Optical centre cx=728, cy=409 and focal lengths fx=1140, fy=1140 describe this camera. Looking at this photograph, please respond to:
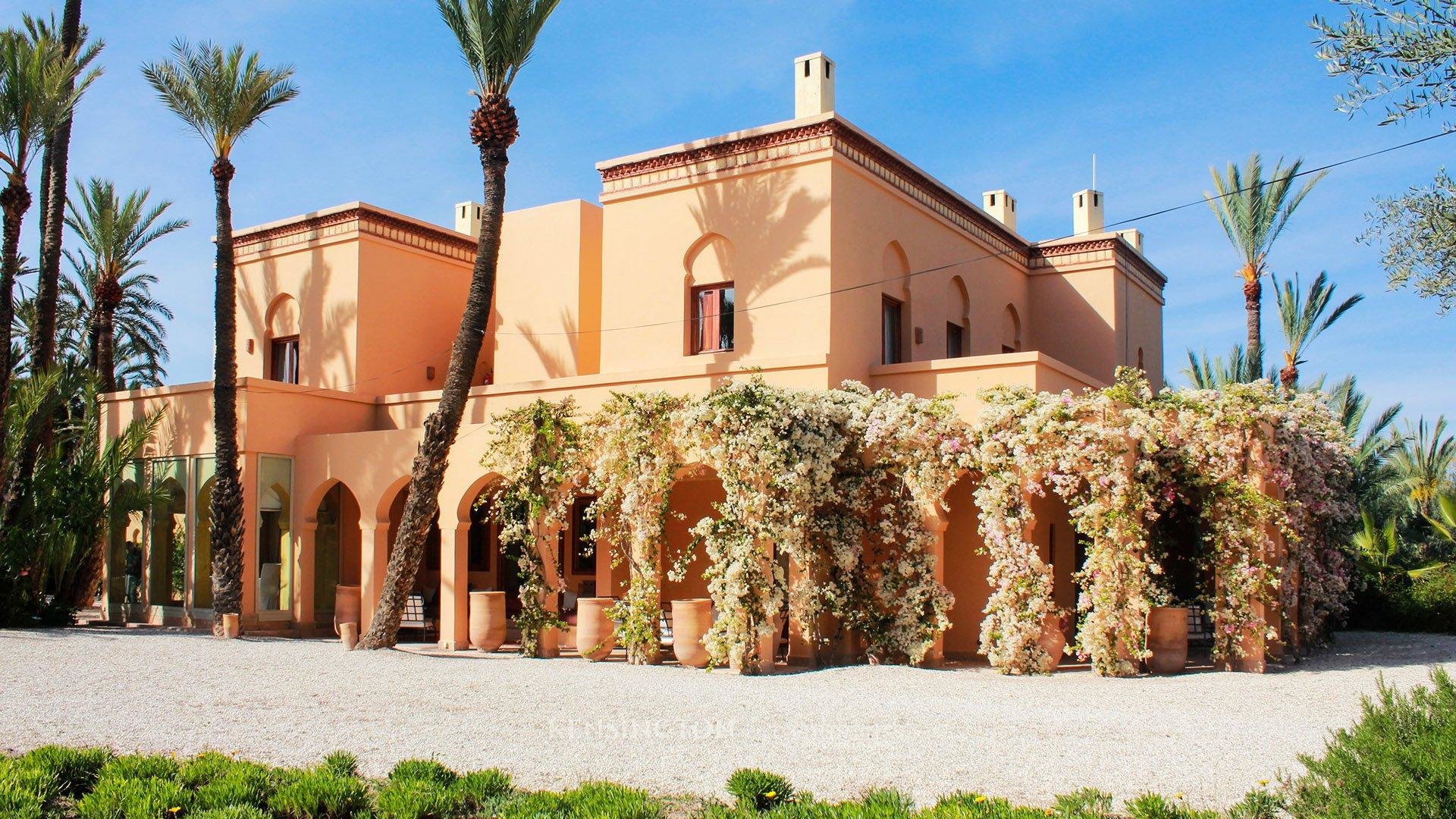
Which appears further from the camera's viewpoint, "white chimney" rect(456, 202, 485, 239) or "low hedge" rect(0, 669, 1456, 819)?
"white chimney" rect(456, 202, 485, 239)

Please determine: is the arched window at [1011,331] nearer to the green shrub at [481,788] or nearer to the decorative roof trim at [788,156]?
the decorative roof trim at [788,156]

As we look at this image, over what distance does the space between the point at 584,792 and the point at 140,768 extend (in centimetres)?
278

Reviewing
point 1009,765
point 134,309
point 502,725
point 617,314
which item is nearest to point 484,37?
point 617,314

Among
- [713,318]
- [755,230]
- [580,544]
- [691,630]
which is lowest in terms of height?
[691,630]

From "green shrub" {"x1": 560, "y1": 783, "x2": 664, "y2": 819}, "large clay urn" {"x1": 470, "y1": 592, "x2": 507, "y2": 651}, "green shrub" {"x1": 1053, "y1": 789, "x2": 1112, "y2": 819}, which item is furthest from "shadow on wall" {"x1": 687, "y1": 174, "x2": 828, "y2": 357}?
"green shrub" {"x1": 1053, "y1": 789, "x2": 1112, "y2": 819}

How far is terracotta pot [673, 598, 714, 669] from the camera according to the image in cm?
1267

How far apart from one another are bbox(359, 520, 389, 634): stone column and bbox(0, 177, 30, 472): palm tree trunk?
5352 millimetres

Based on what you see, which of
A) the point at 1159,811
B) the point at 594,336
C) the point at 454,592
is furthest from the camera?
the point at 594,336

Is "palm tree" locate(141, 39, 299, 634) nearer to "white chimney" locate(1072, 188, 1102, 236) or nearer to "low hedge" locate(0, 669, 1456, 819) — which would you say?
"low hedge" locate(0, 669, 1456, 819)

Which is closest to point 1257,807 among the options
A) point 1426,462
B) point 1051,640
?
point 1051,640

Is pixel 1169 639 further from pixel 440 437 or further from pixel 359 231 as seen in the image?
pixel 359 231

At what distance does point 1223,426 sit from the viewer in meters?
12.0

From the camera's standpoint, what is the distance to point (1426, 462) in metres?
26.1

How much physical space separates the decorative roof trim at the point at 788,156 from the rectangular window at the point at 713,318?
166 cm
